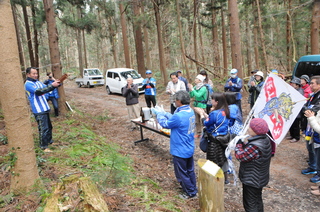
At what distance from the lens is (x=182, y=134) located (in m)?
3.62

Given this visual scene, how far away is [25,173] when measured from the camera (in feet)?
9.71

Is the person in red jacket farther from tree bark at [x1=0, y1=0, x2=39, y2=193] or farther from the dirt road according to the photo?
tree bark at [x1=0, y1=0, x2=39, y2=193]

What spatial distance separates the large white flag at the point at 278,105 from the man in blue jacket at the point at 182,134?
105 centimetres

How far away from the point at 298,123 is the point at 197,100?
288 cm

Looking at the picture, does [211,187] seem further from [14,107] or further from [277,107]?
[14,107]

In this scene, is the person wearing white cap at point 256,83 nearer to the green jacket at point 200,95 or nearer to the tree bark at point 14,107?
the green jacket at point 200,95

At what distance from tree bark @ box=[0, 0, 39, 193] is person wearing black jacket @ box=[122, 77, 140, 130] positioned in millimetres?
4227

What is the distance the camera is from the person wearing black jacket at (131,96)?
23.0 ft

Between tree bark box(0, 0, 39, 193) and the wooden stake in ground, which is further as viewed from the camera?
the wooden stake in ground

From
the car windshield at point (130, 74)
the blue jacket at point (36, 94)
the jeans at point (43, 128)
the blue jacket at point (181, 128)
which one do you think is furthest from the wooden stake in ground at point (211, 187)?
the car windshield at point (130, 74)

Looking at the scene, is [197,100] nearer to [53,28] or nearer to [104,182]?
[104,182]

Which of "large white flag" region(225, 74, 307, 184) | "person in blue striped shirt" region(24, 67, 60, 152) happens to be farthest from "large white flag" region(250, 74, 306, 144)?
"person in blue striped shirt" region(24, 67, 60, 152)

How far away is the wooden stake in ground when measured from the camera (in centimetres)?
288

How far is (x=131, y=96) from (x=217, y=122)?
158 inches
